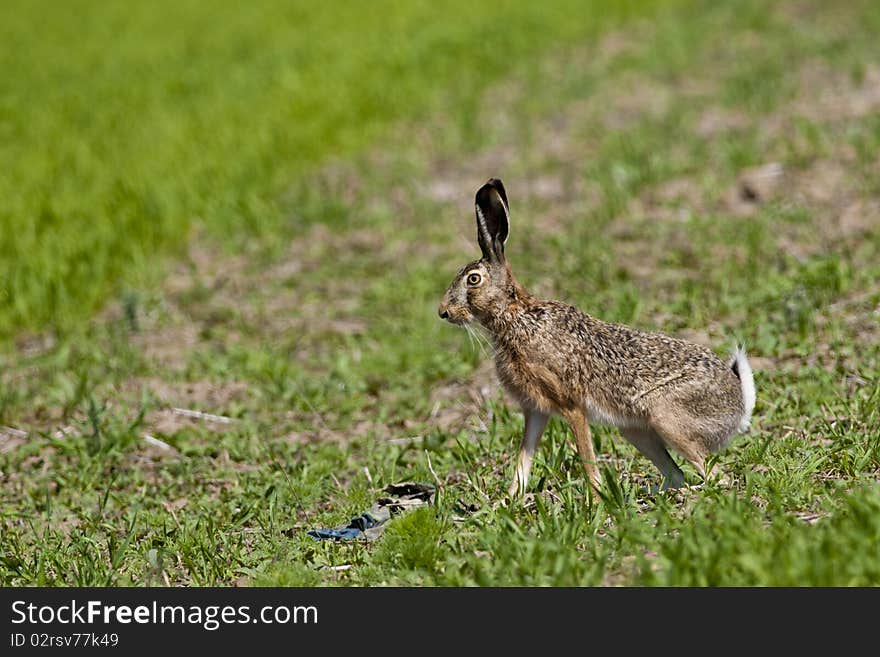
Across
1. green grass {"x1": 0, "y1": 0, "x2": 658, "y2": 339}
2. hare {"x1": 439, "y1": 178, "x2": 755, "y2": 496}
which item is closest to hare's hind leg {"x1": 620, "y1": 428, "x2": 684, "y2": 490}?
hare {"x1": 439, "y1": 178, "x2": 755, "y2": 496}

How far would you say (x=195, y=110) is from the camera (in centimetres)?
1595

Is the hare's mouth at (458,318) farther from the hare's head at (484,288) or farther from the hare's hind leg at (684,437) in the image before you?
the hare's hind leg at (684,437)

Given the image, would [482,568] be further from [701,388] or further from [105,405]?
[105,405]

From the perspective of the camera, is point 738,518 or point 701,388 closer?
point 738,518

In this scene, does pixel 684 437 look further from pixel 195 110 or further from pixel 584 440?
pixel 195 110

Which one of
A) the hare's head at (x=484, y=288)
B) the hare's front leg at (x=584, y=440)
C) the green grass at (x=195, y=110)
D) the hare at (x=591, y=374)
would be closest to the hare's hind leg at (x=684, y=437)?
the hare at (x=591, y=374)

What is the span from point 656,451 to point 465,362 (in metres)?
2.69

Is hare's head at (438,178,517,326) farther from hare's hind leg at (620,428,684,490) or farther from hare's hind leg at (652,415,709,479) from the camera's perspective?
hare's hind leg at (652,415,709,479)

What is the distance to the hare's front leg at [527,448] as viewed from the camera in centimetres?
579

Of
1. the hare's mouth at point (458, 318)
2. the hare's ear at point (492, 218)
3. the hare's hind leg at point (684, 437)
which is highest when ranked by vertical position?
the hare's ear at point (492, 218)

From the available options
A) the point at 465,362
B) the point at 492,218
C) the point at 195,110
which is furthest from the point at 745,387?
the point at 195,110
